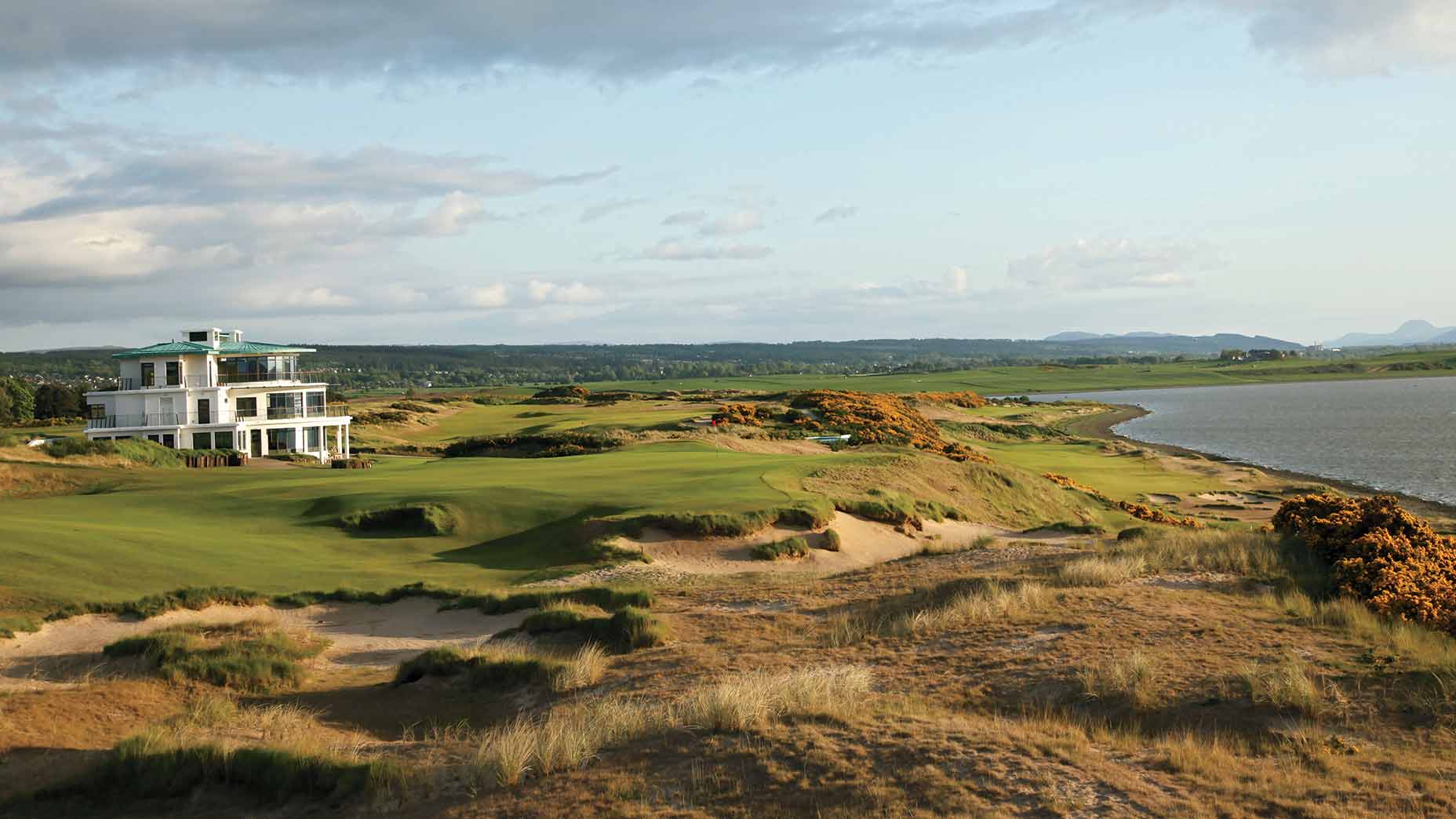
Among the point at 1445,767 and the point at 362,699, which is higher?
the point at 1445,767

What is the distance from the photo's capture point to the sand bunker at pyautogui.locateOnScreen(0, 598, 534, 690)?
45.7 ft

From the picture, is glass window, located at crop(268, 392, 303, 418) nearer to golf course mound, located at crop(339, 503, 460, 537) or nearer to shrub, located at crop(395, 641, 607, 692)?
golf course mound, located at crop(339, 503, 460, 537)

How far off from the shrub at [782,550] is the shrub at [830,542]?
2.29 feet

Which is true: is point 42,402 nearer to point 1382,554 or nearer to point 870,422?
point 870,422

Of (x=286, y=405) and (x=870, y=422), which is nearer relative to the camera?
(x=870, y=422)

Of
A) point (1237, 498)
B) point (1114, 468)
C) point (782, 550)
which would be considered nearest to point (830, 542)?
point (782, 550)

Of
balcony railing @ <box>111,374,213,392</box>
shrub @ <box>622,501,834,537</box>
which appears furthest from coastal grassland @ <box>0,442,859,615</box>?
balcony railing @ <box>111,374,213,392</box>

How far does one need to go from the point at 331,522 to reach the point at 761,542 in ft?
34.0

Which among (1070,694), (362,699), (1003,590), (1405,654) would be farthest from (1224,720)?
(362,699)

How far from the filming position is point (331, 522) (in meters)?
27.3

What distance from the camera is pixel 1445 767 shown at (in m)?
9.02

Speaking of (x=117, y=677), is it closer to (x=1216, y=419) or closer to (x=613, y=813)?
(x=613, y=813)

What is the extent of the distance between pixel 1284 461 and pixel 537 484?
173 feet

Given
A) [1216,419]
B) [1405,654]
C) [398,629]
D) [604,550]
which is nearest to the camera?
[1405,654]
